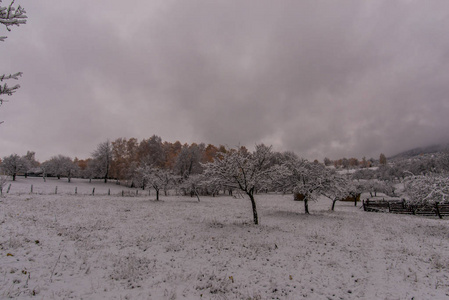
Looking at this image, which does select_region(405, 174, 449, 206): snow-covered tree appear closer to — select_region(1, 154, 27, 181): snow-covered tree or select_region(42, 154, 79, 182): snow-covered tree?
select_region(1, 154, 27, 181): snow-covered tree

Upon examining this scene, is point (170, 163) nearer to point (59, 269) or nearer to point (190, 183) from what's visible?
point (190, 183)

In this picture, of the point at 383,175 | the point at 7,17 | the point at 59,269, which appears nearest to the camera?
the point at 7,17

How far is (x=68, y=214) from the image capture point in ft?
60.8

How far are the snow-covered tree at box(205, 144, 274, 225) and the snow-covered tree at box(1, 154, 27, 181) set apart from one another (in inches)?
2378

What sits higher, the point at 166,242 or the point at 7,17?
the point at 7,17

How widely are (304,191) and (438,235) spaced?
11349 mm

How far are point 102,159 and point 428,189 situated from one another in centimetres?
7322

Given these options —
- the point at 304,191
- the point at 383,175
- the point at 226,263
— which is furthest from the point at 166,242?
the point at 383,175

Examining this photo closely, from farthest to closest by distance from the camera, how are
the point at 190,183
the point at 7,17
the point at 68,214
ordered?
the point at 190,183 → the point at 68,214 → the point at 7,17

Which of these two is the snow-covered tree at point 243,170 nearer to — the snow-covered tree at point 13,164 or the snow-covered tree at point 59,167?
the snow-covered tree at point 13,164

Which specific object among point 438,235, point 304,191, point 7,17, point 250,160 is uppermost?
point 7,17

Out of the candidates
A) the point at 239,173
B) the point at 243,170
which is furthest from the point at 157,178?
the point at 243,170

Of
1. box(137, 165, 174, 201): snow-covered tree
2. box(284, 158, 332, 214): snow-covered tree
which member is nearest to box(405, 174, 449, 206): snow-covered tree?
box(284, 158, 332, 214): snow-covered tree

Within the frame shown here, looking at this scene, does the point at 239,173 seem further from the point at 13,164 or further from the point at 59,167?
the point at 59,167
